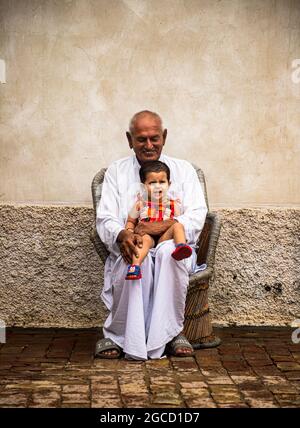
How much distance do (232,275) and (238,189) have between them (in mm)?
772

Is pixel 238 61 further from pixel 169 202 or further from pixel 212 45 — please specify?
pixel 169 202

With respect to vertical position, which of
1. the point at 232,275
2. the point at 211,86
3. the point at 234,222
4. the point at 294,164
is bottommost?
the point at 232,275

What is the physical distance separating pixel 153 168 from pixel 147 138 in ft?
1.43

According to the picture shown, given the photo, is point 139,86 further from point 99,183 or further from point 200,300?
point 200,300

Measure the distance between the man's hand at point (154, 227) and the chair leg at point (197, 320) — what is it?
51 cm

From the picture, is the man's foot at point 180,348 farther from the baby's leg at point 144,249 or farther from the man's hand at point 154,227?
the man's hand at point 154,227

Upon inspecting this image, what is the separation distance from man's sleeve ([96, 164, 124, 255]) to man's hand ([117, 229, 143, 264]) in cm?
8

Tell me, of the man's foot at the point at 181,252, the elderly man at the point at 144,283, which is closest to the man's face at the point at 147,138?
the elderly man at the point at 144,283

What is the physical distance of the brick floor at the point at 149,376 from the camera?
4207mm

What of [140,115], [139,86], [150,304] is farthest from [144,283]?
[139,86]

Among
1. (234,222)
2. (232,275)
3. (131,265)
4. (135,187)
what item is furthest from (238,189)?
(131,265)

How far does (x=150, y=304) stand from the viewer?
18.1ft

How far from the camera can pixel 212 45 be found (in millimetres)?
6660

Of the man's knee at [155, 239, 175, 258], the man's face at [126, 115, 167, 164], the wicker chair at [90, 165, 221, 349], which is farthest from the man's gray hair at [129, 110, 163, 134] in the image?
the man's knee at [155, 239, 175, 258]
